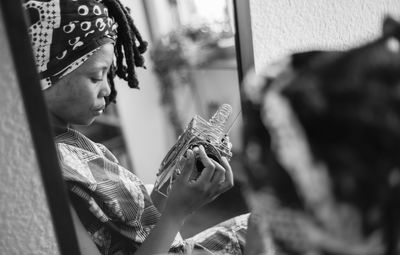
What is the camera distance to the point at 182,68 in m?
0.59

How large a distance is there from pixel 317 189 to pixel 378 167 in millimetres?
35

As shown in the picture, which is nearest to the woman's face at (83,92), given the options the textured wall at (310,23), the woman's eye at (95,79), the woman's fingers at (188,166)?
the woman's eye at (95,79)

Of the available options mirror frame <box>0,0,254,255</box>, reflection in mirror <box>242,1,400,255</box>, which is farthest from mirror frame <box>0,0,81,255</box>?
reflection in mirror <box>242,1,400,255</box>

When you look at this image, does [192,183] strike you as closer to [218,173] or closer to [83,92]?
[218,173]

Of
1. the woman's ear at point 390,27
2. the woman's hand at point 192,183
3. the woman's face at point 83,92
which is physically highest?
the woman's ear at point 390,27

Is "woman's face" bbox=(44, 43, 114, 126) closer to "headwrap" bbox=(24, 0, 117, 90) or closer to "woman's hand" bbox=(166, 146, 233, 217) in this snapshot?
"headwrap" bbox=(24, 0, 117, 90)

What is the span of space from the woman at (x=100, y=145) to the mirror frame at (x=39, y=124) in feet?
0.07

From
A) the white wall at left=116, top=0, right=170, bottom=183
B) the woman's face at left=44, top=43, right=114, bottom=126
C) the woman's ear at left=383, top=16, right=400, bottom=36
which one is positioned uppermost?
the woman's ear at left=383, top=16, right=400, bottom=36

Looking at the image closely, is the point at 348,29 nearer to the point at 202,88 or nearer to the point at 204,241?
the point at 202,88

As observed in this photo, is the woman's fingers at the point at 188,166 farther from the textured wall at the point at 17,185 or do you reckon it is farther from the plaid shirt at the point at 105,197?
the textured wall at the point at 17,185

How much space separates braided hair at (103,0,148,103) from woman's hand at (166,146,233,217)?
0.11 meters

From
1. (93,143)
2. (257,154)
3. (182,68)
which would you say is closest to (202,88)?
(182,68)

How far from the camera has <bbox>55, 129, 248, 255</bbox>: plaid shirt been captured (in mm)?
486

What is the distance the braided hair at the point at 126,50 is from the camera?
51 cm
